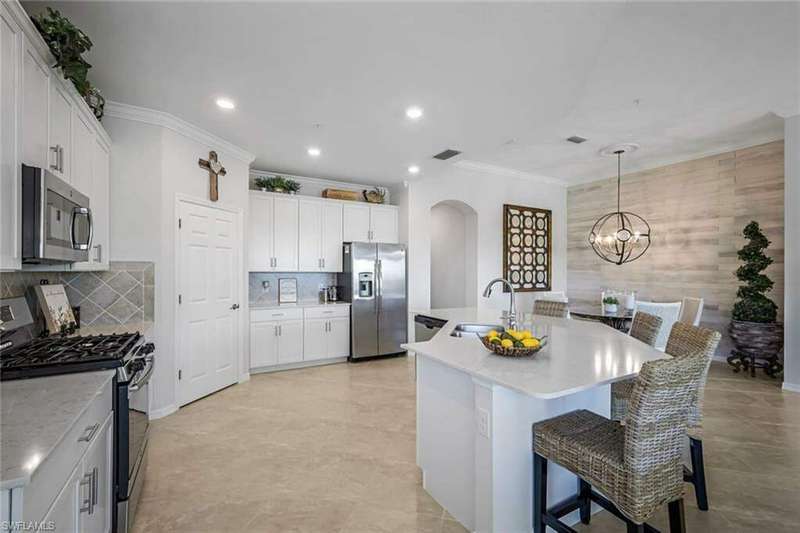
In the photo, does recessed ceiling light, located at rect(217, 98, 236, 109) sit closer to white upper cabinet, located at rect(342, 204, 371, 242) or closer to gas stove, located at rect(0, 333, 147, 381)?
gas stove, located at rect(0, 333, 147, 381)

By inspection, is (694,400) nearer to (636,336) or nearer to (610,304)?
(636,336)

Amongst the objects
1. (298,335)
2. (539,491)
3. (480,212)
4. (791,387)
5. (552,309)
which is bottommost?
(791,387)

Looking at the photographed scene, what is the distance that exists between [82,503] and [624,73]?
168 inches

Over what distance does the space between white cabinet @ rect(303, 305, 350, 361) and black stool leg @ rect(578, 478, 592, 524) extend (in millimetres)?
3749

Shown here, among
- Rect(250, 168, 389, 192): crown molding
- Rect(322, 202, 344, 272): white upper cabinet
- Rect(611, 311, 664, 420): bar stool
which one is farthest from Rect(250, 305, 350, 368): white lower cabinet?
Rect(611, 311, 664, 420): bar stool

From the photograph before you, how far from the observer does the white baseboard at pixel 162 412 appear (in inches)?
129

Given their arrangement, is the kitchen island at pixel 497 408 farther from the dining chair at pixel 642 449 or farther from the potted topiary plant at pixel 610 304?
the potted topiary plant at pixel 610 304

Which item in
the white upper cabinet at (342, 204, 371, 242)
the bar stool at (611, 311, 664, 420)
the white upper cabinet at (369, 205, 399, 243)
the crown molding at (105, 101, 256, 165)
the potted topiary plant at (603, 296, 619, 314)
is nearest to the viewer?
the bar stool at (611, 311, 664, 420)

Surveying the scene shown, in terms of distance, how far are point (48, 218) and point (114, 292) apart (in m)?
1.72

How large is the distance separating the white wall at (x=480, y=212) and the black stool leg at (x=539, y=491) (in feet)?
13.3

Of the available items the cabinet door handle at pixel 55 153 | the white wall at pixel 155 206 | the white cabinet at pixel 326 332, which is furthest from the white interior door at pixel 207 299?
the cabinet door handle at pixel 55 153

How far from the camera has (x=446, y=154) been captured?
450 cm

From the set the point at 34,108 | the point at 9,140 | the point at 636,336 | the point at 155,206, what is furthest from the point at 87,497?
the point at 636,336

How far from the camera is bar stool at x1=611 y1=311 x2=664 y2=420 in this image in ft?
7.12
